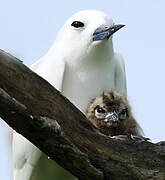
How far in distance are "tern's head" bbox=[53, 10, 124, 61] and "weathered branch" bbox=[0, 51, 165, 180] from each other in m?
1.19

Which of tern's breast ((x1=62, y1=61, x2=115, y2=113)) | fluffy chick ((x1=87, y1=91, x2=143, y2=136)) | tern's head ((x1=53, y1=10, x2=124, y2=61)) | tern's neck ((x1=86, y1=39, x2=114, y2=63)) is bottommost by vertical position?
fluffy chick ((x1=87, y1=91, x2=143, y2=136))

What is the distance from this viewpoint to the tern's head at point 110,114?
472 cm

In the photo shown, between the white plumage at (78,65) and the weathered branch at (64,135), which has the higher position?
the weathered branch at (64,135)

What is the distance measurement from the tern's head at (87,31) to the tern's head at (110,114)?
0.39 metres

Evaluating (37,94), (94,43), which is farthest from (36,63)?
(37,94)

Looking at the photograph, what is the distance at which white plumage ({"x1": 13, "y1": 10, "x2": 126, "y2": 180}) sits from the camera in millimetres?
4734

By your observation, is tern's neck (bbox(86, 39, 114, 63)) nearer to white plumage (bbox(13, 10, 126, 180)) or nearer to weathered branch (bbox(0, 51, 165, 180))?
white plumage (bbox(13, 10, 126, 180))

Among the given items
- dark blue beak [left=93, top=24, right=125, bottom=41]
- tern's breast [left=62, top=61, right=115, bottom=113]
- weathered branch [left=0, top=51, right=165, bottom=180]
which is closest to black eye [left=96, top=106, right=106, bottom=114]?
tern's breast [left=62, top=61, right=115, bottom=113]

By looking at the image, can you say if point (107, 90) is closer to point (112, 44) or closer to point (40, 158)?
point (112, 44)

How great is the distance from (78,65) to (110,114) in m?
0.45

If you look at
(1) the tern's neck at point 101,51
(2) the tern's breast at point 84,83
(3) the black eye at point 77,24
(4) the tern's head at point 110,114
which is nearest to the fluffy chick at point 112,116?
(4) the tern's head at point 110,114

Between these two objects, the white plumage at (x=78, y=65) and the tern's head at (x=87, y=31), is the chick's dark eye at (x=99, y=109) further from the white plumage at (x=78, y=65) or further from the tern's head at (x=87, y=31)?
the tern's head at (x=87, y=31)

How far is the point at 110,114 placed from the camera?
4.77 metres

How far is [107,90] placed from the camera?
197 inches
